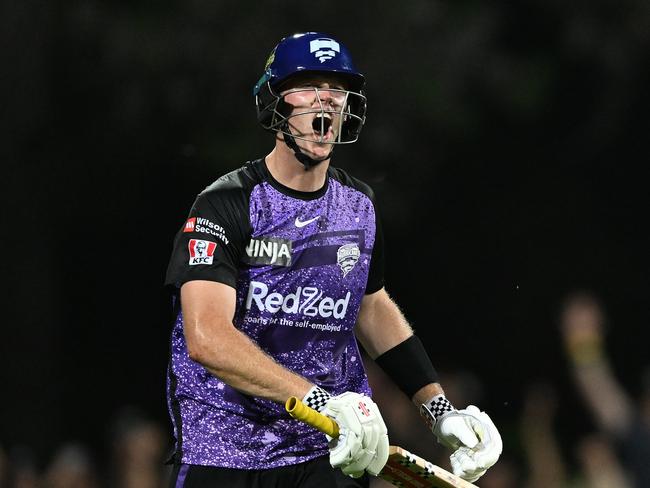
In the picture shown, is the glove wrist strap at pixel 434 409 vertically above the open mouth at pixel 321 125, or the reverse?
the open mouth at pixel 321 125

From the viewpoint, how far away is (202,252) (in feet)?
14.0

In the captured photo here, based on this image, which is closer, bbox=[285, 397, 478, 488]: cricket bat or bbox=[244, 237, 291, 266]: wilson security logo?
bbox=[285, 397, 478, 488]: cricket bat

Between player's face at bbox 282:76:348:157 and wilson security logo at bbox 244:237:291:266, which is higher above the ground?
player's face at bbox 282:76:348:157

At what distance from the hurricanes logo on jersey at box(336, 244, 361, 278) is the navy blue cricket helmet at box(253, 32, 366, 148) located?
0.38m

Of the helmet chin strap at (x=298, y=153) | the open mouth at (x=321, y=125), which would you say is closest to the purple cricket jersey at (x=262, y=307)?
the helmet chin strap at (x=298, y=153)

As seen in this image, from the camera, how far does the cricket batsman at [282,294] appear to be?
169 inches

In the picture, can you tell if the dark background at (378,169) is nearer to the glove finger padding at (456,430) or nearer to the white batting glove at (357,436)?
the glove finger padding at (456,430)

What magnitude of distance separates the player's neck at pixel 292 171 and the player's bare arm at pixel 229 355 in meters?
0.57

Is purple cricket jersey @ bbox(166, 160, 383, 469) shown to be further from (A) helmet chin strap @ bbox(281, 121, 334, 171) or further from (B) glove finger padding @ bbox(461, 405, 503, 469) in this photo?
(B) glove finger padding @ bbox(461, 405, 503, 469)

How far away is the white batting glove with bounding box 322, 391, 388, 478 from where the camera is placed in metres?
3.94

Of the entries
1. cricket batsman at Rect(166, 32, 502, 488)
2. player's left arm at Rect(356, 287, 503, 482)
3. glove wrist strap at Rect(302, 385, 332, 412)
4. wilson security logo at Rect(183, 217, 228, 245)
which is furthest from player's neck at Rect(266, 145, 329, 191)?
glove wrist strap at Rect(302, 385, 332, 412)
